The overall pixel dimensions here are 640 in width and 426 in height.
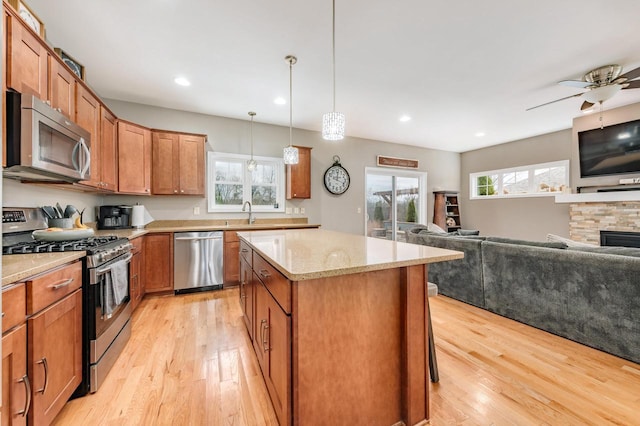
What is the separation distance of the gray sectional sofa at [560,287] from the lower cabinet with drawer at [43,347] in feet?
11.6

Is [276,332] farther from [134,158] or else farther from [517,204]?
[517,204]

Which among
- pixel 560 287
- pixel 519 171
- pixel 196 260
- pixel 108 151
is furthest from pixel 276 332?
pixel 519 171

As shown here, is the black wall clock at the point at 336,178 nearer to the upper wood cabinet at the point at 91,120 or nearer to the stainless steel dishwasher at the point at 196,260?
the stainless steel dishwasher at the point at 196,260

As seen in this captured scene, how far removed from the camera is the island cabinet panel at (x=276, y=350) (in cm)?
135

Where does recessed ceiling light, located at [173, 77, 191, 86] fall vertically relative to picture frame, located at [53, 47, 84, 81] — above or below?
above

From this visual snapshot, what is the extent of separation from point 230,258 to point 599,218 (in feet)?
18.9

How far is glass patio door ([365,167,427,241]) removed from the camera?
6146 millimetres

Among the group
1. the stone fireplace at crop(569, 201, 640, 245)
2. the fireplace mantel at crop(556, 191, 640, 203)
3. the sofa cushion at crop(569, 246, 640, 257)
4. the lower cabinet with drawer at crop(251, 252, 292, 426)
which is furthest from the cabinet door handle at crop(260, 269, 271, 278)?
the stone fireplace at crop(569, 201, 640, 245)

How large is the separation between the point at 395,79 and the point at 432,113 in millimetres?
1421

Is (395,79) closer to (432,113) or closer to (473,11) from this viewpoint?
(473,11)

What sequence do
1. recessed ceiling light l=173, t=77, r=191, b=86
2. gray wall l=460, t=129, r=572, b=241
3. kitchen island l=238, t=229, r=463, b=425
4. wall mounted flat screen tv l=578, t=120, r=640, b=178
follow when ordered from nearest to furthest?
kitchen island l=238, t=229, r=463, b=425
recessed ceiling light l=173, t=77, r=191, b=86
wall mounted flat screen tv l=578, t=120, r=640, b=178
gray wall l=460, t=129, r=572, b=241

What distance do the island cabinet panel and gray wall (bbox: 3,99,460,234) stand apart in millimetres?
2182

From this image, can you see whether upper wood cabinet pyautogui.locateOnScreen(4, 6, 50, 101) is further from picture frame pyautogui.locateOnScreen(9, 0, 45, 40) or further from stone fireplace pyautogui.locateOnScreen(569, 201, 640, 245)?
stone fireplace pyautogui.locateOnScreen(569, 201, 640, 245)

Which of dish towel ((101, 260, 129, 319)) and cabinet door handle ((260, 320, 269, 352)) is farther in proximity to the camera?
dish towel ((101, 260, 129, 319))
